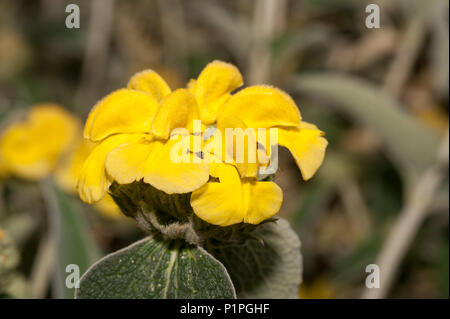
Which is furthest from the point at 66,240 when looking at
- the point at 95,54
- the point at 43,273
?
the point at 95,54

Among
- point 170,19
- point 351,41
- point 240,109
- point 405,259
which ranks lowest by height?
point 405,259

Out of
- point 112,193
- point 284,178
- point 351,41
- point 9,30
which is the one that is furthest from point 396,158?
point 9,30

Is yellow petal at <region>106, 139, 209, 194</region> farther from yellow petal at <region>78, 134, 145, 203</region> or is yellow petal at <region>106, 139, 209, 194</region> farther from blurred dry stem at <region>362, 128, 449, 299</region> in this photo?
blurred dry stem at <region>362, 128, 449, 299</region>

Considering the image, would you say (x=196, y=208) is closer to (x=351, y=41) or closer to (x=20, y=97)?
(x=20, y=97)

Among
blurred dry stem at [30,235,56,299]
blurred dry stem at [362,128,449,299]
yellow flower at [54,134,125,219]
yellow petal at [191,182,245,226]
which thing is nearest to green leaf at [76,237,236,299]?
yellow petal at [191,182,245,226]

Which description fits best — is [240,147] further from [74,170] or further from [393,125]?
[74,170]
